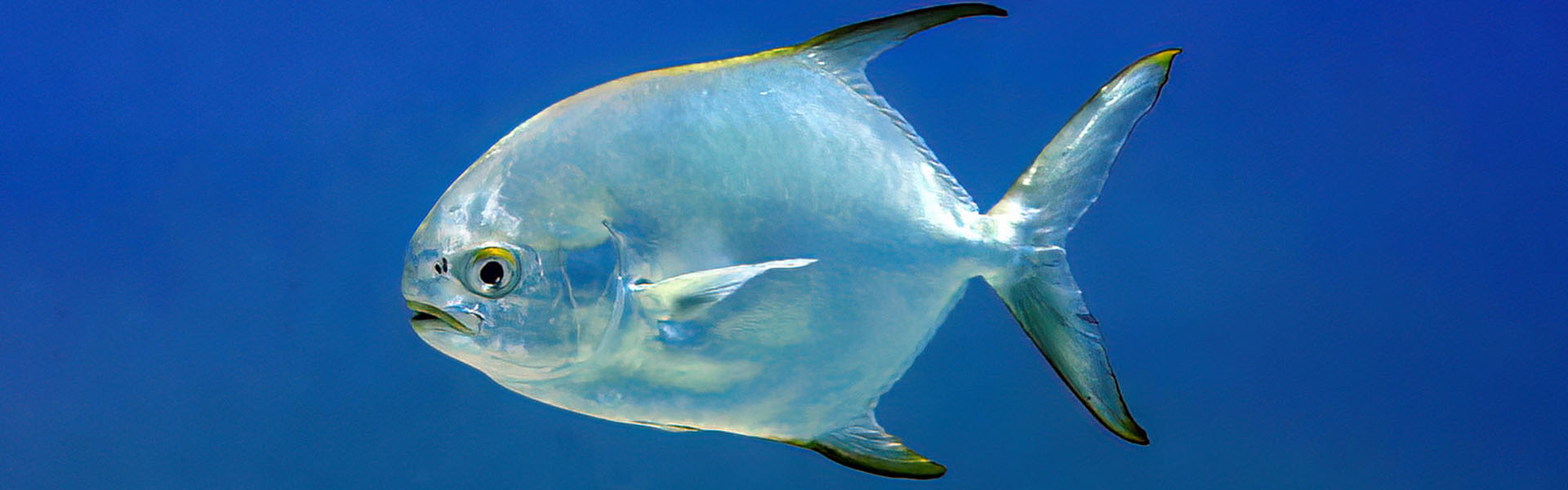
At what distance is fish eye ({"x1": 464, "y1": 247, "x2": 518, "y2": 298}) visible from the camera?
0.61 metres

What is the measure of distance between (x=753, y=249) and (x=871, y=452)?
0.67ft

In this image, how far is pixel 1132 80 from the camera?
695 mm

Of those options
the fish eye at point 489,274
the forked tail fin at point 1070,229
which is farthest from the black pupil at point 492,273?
the forked tail fin at point 1070,229

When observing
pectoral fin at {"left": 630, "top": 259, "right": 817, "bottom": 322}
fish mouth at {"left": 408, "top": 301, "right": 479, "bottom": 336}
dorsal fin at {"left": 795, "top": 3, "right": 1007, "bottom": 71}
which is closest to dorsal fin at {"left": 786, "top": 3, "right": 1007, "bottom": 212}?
dorsal fin at {"left": 795, "top": 3, "right": 1007, "bottom": 71}

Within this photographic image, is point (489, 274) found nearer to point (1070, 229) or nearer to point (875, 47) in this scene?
point (875, 47)

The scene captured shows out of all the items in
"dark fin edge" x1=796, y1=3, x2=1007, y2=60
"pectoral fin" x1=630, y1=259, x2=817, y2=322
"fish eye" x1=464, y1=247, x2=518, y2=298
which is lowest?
"pectoral fin" x1=630, y1=259, x2=817, y2=322

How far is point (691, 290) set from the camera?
61cm

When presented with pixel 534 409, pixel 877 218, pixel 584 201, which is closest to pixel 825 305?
pixel 877 218

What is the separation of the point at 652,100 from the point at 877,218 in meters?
A: 0.18

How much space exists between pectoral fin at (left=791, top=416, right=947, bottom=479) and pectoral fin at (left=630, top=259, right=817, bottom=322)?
18 cm

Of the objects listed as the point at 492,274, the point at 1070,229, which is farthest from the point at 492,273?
the point at 1070,229

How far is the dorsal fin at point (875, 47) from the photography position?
2.10ft

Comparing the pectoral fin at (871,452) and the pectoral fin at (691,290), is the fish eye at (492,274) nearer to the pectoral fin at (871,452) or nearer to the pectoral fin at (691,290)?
the pectoral fin at (691,290)

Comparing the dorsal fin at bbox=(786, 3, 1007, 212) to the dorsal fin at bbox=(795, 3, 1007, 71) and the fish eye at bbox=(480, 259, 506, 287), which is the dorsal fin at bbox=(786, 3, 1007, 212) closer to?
the dorsal fin at bbox=(795, 3, 1007, 71)
